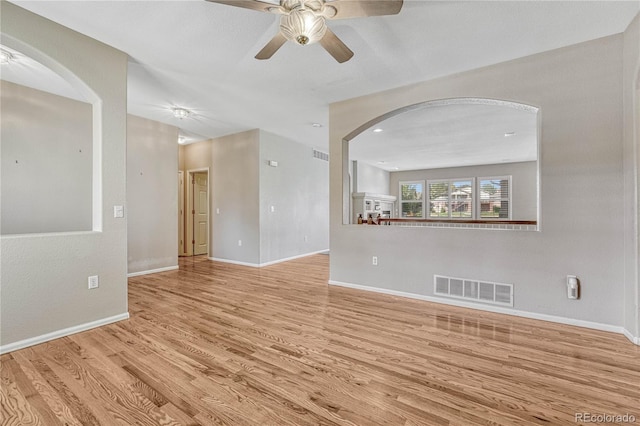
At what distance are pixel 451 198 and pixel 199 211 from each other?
26.3 feet

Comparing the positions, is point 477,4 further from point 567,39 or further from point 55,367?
point 55,367

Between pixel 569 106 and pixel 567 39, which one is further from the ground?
pixel 567 39

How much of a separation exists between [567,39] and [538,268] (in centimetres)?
223

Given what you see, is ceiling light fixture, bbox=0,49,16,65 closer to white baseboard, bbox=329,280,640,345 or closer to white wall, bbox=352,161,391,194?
white baseboard, bbox=329,280,640,345

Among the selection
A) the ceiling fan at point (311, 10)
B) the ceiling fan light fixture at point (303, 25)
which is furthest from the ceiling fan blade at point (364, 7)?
the ceiling fan light fixture at point (303, 25)

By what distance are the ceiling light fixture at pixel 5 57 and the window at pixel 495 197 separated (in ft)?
34.2

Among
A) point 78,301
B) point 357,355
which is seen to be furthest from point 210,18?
point 357,355

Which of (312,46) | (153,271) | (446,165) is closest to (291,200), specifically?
(153,271)

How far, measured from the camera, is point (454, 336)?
246 cm

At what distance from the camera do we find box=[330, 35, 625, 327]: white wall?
254 centimetres

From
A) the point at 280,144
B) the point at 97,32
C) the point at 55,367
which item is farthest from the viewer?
the point at 280,144

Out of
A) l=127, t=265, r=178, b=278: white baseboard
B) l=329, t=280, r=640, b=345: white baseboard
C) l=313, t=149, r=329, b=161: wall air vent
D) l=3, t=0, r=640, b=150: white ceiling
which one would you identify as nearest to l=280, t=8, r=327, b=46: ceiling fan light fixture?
l=3, t=0, r=640, b=150: white ceiling

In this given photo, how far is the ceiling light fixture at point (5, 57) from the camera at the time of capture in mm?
2834

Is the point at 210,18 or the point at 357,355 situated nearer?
the point at 357,355
